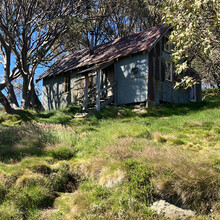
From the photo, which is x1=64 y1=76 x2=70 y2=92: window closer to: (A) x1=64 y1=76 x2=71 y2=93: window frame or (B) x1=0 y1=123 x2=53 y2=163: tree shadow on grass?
(A) x1=64 y1=76 x2=71 y2=93: window frame

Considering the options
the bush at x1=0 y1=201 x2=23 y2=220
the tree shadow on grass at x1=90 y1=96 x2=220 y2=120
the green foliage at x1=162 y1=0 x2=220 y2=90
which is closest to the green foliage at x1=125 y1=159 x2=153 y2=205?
the bush at x1=0 y1=201 x2=23 y2=220

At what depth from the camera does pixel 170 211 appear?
5.73 m

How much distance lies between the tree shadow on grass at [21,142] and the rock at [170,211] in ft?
14.3

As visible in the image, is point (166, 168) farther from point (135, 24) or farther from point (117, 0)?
point (135, 24)

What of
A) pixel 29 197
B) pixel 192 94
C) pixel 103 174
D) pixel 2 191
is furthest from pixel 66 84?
pixel 29 197

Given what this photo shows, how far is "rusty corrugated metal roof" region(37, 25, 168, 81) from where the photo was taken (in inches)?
779

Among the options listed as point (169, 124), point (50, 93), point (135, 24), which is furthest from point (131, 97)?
point (135, 24)

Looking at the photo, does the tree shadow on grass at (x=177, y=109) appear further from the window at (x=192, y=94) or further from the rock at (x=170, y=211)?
the rock at (x=170, y=211)

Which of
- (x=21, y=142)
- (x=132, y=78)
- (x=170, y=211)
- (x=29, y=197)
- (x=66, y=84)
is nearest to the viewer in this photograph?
(x=170, y=211)

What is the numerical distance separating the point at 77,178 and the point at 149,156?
6.75 feet

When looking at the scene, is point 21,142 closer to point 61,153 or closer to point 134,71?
point 61,153

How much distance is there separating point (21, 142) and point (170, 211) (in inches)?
231

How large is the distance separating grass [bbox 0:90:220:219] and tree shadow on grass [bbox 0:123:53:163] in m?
0.03

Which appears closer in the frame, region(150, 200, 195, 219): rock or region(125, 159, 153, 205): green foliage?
region(150, 200, 195, 219): rock
